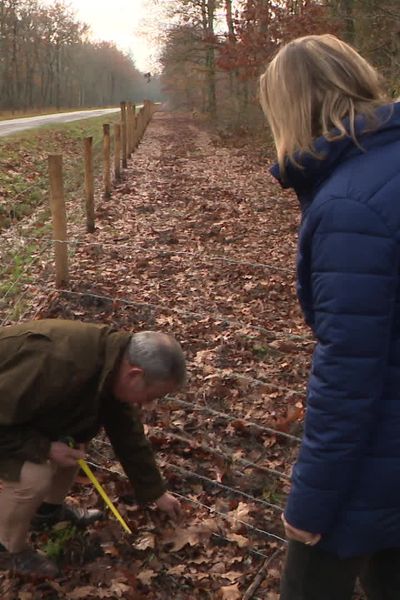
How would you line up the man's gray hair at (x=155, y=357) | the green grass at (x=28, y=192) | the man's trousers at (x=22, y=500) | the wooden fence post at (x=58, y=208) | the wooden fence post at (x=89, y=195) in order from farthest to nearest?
the wooden fence post at (x=89, y=195), the green grass at (x=28, y=192), the wooden fence post at (x=58, y=208), the man's trousers at (x=22, y=500), the man's gray hair at (x=155, y=357)

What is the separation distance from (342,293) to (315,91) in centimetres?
58

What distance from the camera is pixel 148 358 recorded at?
2.40m

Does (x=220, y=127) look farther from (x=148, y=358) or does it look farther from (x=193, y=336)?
(x=148, y=358)

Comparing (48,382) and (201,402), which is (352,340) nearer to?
(48,382)

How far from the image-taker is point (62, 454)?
8.58ft

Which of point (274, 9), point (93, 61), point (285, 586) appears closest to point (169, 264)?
point (285, 586)

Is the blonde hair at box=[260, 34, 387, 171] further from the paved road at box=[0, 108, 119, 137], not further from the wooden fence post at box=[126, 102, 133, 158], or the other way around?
the paved road at box=[0, 108, 119, 137]

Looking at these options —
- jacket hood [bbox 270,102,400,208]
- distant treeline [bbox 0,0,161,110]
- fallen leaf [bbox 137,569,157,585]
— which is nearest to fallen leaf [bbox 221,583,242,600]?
fallen leaf [bbox 137,569,157,585]

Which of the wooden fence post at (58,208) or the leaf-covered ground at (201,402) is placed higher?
the wooden fence post at (58,208)

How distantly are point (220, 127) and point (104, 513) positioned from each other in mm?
29583

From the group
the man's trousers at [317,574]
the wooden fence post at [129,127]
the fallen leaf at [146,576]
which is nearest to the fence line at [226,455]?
the fallen leaf at [146,576]

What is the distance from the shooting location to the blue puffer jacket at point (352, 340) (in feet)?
4.64

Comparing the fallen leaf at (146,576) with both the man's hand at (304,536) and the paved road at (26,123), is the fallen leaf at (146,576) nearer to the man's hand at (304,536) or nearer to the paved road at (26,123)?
the man's hand at (304,536)

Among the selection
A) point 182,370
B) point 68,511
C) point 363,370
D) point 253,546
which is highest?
point 363,370
